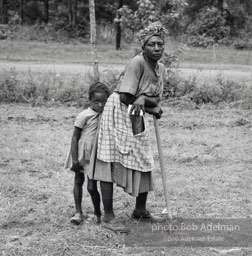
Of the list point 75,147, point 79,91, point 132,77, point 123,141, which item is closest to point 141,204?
point 123,141

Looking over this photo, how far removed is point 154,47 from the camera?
3.78 m

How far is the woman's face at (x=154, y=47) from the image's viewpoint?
377cm

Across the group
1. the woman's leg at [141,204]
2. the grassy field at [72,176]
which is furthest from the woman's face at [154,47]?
the grassy field at [72,176]

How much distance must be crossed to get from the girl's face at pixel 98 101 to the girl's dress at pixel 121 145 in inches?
3.6

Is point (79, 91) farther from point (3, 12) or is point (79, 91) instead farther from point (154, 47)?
point (3, 12)

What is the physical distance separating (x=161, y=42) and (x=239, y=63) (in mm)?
14492

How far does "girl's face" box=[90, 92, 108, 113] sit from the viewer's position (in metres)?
3.96

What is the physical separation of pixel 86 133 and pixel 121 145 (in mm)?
355

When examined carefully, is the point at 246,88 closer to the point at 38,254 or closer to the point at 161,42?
the point at 161,42

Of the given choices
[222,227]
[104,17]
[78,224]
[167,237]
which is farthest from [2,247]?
[104,17]

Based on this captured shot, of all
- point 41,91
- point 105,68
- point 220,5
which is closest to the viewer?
point 41,91

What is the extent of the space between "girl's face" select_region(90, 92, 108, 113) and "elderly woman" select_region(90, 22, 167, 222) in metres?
0.10

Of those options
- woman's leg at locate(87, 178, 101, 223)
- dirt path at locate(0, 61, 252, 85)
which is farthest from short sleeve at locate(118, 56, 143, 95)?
dirt path at locate(0, 61, 252, 85)

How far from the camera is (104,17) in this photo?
25656 millimetres
